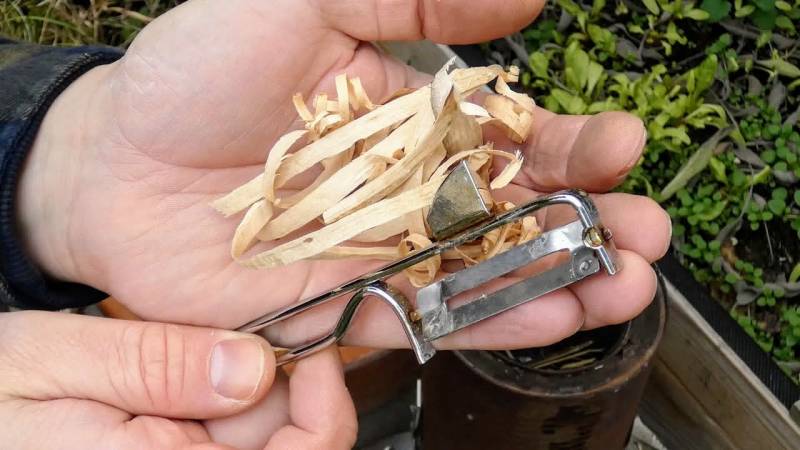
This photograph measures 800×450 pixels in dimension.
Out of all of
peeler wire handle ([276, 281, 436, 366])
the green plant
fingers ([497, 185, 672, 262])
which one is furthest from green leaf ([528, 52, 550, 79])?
peeler wire handle ([276, 281, 436, 366])

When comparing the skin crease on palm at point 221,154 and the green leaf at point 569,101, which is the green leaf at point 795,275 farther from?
the skin crease on palm at point 221,154

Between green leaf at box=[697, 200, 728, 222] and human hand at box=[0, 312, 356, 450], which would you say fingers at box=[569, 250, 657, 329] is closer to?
human hand at box=[0, 312, 356, 450]

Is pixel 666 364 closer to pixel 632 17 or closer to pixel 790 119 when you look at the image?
pixel 790 119

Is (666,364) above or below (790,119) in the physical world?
below

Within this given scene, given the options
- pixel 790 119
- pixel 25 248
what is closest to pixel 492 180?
pixel 25 248

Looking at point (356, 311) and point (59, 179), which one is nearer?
point (356, 311)

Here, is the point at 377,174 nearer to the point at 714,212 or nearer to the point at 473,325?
the point at 473,325

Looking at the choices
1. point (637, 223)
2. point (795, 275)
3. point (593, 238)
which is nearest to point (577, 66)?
point (795, 275)
